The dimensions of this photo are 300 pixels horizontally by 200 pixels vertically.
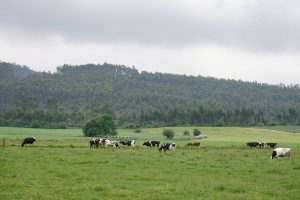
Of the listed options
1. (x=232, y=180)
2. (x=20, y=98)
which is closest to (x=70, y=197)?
(x=232, y=180)

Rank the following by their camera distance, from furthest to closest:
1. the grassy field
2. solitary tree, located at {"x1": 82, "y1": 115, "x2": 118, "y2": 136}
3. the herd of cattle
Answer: solitary tree, located at {"x1": 82, "y1": 115, "x2": 118, "y2": 136}, the herd of cattle, the grassy field

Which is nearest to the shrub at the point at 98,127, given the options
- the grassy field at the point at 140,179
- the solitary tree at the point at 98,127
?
the solitary tree at the point at 98,127

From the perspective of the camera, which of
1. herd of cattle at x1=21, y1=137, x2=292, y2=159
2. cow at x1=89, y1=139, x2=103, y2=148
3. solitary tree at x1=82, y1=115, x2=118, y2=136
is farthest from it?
solitary tree at x1=82, y1=115, x2=118, y2=136

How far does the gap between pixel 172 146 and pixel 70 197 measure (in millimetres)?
30485

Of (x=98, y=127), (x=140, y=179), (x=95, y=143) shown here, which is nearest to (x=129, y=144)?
(x=95, y=143)

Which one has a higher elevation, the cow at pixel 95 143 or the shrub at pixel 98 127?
the shrub at pixel 98 127

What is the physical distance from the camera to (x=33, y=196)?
56.4ft

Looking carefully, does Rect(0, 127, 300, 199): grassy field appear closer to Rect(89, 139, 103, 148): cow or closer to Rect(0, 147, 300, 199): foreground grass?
Rect(0, 147, 300, 199): foreground grass

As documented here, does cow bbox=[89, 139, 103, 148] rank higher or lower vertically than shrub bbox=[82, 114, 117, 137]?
lower

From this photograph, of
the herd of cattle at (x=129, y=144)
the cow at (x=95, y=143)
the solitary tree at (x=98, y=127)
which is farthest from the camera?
the solitary tree at (x=98, y=127)

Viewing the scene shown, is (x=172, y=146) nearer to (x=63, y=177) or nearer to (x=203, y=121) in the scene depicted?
(x=63, y=177)

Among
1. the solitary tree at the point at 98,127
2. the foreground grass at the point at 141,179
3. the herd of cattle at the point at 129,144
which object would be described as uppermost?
the solitary tree at the point at 98,127

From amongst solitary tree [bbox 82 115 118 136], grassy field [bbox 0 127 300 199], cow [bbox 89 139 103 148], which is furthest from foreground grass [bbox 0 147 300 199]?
solitary tree [bbox 82 115 118 136]

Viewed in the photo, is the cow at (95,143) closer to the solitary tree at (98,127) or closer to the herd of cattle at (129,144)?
the herd of cattle at (129,144)
